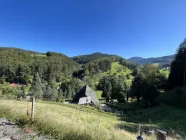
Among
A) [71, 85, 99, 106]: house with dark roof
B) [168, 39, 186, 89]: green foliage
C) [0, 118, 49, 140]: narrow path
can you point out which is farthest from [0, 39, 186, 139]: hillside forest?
[71, 85, 99, 106]: house with dark roof

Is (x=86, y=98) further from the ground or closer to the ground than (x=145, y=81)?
closer to the ground

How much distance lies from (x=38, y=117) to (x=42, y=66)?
110837 millimetres

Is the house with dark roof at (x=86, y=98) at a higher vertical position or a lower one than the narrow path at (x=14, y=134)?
lower

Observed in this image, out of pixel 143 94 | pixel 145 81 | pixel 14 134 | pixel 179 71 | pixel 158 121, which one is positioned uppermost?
pixel 179 71

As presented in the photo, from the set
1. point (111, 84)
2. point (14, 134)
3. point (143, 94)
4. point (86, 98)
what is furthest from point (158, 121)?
point (111, 84)

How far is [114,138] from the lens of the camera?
4965mm

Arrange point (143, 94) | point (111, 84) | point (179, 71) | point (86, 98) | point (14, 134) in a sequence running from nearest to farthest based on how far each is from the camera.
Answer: point (14, 134), point (143, 94), point (86, 98), point (179, 71), point (111, 84)

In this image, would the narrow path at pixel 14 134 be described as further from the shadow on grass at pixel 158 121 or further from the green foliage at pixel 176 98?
the green foliage at pixel 176 98

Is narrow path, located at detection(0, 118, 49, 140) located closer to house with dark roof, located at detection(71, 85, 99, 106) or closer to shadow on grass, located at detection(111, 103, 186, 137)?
shadow on grass, located at detection(111, 103, 186, 137)

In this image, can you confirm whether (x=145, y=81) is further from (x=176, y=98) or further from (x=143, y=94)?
(x=176, y=98)

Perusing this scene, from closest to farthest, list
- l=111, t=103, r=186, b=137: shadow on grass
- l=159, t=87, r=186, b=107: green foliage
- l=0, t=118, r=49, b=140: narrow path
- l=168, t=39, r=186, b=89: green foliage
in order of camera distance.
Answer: l=0, t=118, r=49, b=140: narrow path, l=111, t=103, r=186, b=137: shadow on grass, l=159, t=87, r=186, b=107: green foliage, l=168, t=39, r=186, b=89: green foliage

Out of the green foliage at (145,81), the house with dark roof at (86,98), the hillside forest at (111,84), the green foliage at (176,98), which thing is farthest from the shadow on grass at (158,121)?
the house with dark roof at (86,98)

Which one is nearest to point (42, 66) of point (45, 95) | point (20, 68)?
point (20, 68)

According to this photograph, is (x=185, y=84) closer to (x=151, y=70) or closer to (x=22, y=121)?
(x=151, y=70)
